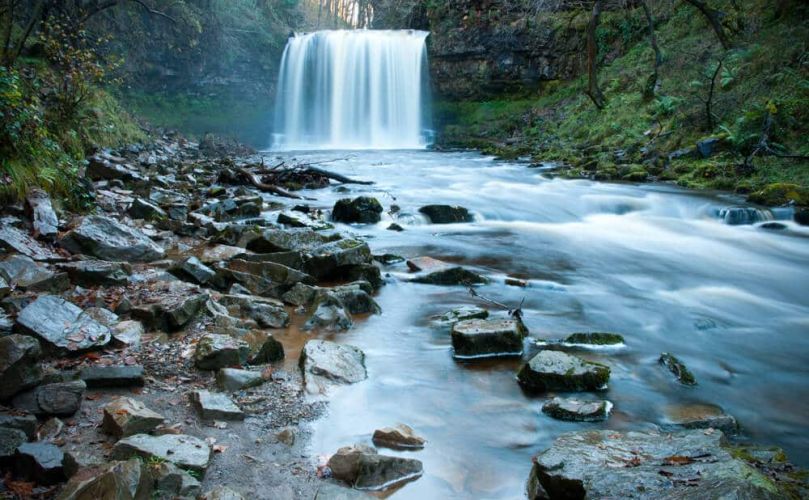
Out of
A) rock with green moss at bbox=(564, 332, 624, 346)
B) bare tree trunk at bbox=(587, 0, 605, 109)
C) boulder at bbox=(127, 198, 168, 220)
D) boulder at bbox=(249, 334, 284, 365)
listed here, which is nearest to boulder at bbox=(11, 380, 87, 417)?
boulder at bbox=(249, 334, 284, 365)

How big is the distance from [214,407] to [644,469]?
2248mm

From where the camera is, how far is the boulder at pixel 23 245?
4.79m

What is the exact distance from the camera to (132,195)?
28.7ft

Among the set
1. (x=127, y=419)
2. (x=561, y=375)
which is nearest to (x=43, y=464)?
(x=127, y=419)

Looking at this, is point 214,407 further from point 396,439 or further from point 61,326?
point 61,326

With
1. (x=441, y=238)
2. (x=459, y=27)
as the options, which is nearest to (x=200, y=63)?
(x=459, y=27)

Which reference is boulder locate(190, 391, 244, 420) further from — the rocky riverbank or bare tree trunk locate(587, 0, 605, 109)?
bare tree trunk locate(587, 0, 605, 109)

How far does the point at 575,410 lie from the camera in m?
3.49

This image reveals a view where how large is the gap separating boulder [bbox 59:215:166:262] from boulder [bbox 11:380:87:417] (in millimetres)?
2980

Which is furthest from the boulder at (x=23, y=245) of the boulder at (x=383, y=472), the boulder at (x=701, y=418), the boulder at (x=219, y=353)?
the boulder at (x=701, y=418)

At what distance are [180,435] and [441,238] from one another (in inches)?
258

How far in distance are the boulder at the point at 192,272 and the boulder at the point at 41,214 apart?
4.30 ft

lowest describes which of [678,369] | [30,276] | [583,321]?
[583,321]

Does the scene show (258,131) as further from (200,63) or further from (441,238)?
(441,238)
